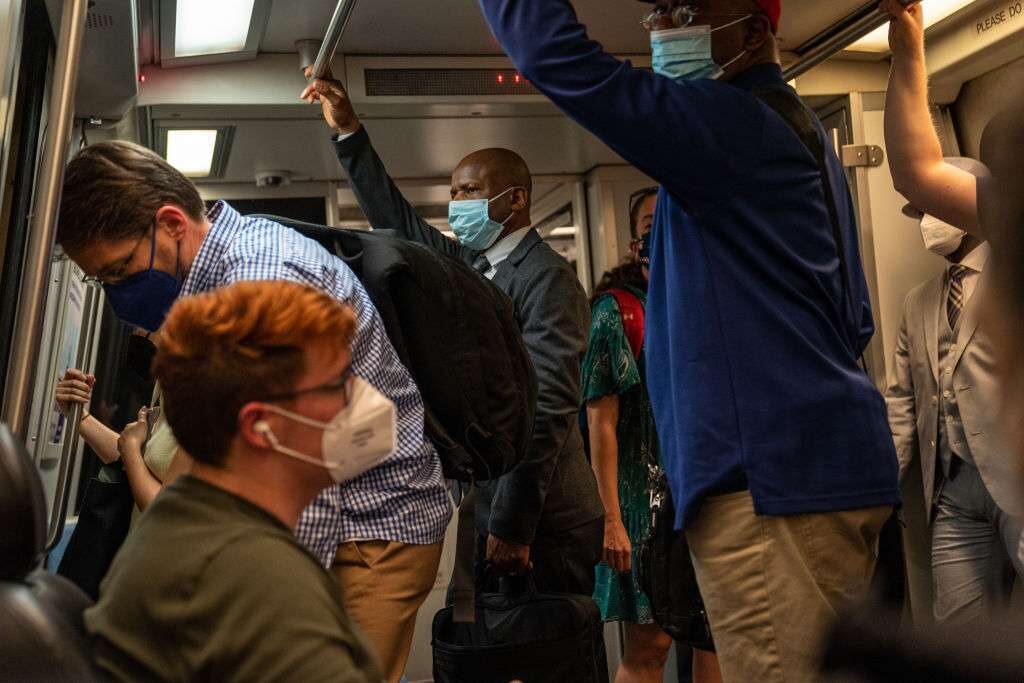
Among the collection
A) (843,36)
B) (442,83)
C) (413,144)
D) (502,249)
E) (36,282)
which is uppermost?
(442,83)

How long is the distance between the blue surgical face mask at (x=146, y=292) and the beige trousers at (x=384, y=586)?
0.59m

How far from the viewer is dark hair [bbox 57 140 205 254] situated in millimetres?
2170

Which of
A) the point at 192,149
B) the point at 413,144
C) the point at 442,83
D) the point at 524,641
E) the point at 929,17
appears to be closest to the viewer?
the point at 524,641

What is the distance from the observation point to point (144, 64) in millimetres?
4406

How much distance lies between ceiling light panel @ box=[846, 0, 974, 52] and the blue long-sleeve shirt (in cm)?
250

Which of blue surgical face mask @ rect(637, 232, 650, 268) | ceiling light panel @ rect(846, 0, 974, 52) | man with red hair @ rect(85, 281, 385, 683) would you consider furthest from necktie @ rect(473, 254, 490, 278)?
man with red hair @ rect(85, 281, 385, 683)

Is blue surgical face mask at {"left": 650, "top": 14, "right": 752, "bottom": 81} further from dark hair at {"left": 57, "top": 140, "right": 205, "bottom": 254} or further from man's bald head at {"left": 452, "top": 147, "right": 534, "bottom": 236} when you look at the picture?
man's bald head at {"left": 452, "top": 147, "right": 534, "bottom": 236}

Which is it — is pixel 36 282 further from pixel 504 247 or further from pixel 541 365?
pixel 504 247

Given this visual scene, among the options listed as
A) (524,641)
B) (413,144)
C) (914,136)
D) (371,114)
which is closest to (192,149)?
(371,114)

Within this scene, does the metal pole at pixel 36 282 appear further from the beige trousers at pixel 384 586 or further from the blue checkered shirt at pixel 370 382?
the beige trousers at pixel 384 586

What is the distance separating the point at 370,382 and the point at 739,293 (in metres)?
0.62

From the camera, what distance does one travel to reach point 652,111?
6.23 ft

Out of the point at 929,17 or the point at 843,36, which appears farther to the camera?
the point at 929,17

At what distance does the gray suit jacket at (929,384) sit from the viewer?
13.9 ft
